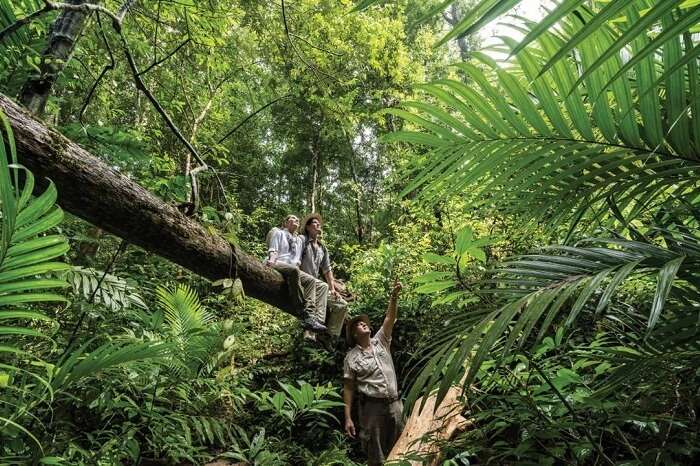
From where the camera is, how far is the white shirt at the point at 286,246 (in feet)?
14.6

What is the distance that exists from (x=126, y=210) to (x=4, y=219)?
1.31 metres

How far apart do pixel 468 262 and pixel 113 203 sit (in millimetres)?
2150

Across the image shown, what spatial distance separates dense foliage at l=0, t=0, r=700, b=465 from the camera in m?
0.93

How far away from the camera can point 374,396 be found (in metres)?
3.77

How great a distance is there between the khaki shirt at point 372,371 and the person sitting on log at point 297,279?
0.53m

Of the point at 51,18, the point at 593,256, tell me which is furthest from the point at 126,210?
the point at 51,18

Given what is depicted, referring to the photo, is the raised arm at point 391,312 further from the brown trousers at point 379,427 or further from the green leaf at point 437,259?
the green leaf at point 437,259

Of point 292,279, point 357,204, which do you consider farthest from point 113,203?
point 357,204

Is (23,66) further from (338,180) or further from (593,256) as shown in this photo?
(338,180)

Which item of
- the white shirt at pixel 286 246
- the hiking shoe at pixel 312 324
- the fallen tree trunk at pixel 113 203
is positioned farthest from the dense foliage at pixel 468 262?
the white shirt at pixel 286 246

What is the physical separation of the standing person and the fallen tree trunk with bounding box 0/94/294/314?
1525mm

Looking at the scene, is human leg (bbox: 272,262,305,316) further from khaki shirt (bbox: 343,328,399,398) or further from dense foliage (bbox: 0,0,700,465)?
dense foliage (bbox: 0,0,700,465)

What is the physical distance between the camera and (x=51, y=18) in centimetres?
346

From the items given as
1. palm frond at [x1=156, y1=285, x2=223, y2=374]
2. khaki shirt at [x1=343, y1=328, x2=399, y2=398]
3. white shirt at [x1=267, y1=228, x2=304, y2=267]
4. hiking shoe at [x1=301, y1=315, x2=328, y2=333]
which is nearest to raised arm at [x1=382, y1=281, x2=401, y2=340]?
khaki shirt at [x1=343, y1=328, x2=399, y2=398]
